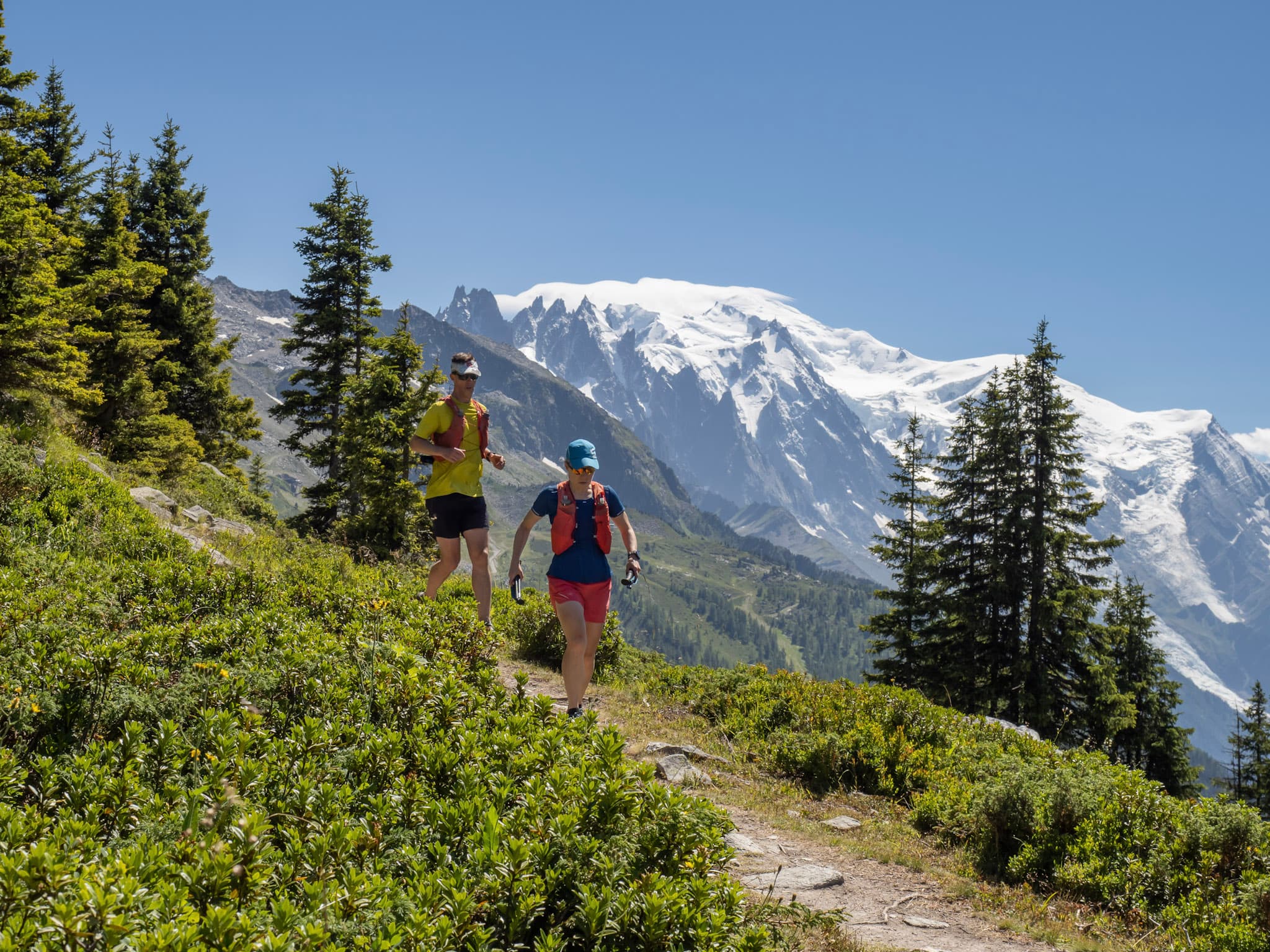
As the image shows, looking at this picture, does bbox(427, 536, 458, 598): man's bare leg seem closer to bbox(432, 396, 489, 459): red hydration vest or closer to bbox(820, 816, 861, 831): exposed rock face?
bbox(432, 396, 489, 459): red hydration vest

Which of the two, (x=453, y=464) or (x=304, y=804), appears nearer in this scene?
(x=304, y=804)

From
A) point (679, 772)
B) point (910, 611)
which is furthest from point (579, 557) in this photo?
point (910, 611)

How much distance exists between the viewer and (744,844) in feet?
20.7

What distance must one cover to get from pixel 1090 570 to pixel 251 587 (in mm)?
32200

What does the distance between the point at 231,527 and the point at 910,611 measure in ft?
85.6

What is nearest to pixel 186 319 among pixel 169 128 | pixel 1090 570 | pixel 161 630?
pixel 169 128

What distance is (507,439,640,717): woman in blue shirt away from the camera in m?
7.49

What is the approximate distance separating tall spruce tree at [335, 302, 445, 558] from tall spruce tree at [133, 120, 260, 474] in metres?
8.16

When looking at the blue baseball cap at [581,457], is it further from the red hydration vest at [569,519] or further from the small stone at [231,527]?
the small stone at [231,527]

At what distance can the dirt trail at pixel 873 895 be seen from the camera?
5223 millimetres

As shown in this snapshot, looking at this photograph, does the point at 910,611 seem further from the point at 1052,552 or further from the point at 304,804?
the point at 304,804

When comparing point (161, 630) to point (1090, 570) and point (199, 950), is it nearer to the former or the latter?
point (199, 950)

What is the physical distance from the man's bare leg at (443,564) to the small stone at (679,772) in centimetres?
358

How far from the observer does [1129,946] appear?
5.34 meters
